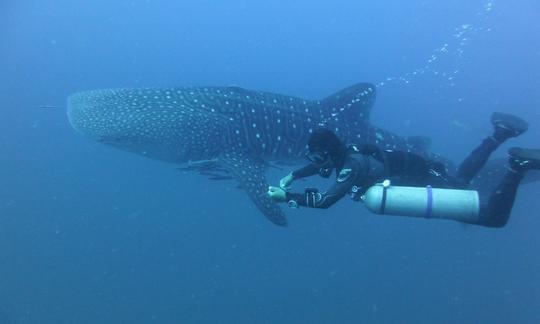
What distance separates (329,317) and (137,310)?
5.62 meters

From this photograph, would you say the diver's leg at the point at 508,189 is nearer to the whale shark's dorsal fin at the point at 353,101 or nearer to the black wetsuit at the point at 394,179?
the black wetsuit at the point at 394,179

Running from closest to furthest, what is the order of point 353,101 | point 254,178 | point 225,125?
point 254,178 < point 225,125 < point 353,101

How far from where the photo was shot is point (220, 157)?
787 centimetres

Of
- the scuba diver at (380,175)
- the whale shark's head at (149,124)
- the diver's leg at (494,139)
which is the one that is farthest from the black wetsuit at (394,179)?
the whale shark's head at (149,124)

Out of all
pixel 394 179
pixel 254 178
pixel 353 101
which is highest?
pixel 353 101

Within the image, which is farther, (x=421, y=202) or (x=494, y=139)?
(x=494, y=139)

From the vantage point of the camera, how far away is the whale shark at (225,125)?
7.47 m

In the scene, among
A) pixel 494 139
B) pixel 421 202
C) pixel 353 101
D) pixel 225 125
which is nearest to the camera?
pixel 421 202

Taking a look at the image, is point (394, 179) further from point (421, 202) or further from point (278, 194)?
point (278, 194)

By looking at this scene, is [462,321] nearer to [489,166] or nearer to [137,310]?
[489,166]

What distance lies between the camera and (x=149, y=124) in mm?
7551

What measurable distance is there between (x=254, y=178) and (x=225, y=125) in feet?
3.89

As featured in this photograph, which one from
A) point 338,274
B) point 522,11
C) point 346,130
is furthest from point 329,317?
point 522,11

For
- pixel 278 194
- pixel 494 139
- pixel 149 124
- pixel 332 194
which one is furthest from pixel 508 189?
pixel 149 124
